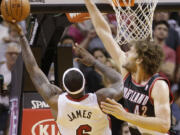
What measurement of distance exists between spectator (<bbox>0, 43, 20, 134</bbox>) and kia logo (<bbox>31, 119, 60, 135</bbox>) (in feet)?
2.71

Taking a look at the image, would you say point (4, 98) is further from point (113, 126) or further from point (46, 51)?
point (113, 126)

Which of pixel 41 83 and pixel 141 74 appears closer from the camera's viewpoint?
pixel 41 83

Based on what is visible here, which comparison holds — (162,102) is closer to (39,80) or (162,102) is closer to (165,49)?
(39,80)

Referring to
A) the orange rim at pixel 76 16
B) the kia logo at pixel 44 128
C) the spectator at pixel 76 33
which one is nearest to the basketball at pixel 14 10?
the orange rim at pixel 76 16

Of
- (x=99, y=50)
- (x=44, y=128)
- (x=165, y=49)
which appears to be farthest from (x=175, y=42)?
(x=44, y=128)

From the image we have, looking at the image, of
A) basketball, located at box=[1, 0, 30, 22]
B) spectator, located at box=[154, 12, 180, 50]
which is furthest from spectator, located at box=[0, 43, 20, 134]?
spectator, located at box=[154, 12, 180, 50]

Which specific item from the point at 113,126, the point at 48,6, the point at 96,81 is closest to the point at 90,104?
the point at 48,6

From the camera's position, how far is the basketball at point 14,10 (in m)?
4.23

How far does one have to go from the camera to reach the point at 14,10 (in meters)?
4.23

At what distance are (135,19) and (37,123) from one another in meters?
1.76

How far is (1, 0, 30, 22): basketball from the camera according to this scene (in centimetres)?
423

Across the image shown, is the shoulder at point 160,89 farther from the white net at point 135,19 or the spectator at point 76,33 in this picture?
the spectator at point 76,33

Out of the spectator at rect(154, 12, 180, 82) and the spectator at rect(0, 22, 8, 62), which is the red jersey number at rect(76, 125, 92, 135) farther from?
the spectator at rect(154, 12, 180, 82)

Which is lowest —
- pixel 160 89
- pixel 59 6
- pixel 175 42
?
pixel 160 89
